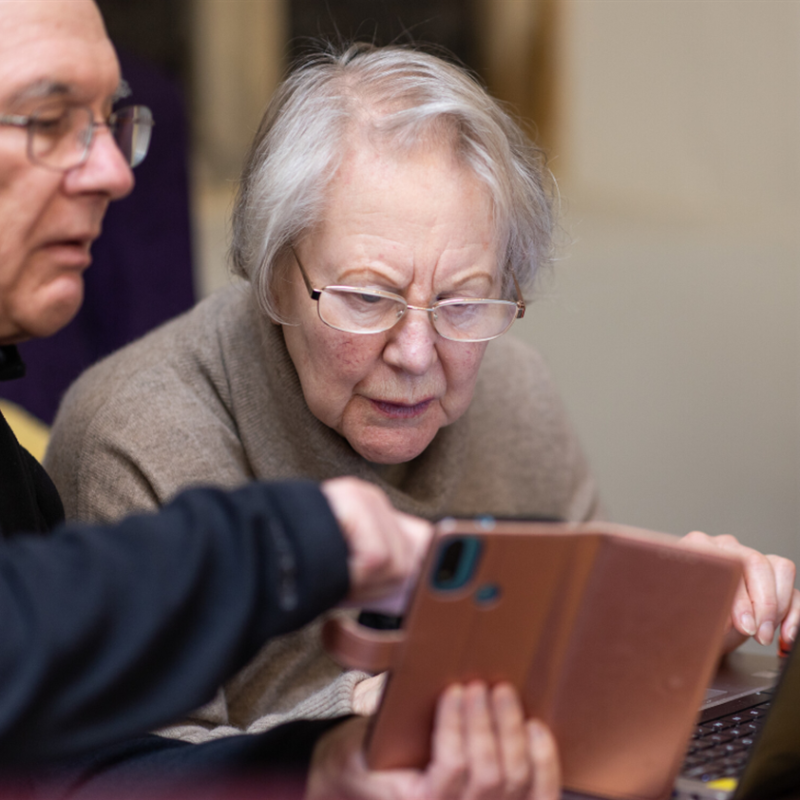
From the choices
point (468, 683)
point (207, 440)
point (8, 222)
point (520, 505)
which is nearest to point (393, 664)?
point (468, 683)

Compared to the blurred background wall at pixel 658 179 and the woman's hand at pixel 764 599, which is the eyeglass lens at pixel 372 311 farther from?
the blurred background wall at pixel 658 179

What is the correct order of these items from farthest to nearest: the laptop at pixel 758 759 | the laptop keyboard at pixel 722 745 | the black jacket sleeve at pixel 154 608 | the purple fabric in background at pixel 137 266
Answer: the purple fabric in background at pixel 137 266 → the laptop keyboard at pixel 722 745 → the laptop at pixel 758 759 → the black jacket sleeve at pixel 154 608

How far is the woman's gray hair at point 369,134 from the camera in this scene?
3.94 ft

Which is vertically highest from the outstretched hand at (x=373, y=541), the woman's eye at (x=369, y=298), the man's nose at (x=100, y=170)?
A: the man's nose at (x=100, y=170)

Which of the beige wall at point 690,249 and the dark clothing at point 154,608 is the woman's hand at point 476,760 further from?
the beige wall at point 690,249

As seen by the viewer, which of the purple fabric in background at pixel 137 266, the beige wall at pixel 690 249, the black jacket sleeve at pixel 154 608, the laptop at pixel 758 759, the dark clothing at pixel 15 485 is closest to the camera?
the black jacket sleeve at pixel 154 608

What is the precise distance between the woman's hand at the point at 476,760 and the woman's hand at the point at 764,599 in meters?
0.51

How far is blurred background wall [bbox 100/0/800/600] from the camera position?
305cm

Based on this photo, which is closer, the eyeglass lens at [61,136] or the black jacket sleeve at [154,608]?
the black jacket sleeve at [154,608]

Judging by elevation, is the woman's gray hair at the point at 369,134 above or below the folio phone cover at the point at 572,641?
above

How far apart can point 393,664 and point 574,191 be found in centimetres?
274

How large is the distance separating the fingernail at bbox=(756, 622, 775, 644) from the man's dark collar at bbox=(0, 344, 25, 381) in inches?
35.4

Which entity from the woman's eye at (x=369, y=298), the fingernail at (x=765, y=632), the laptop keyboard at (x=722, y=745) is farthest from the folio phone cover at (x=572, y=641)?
the woman's eye at (x=369, y=298)

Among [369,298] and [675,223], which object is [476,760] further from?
[675,223]
